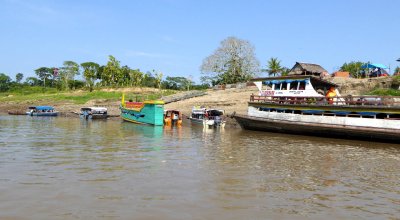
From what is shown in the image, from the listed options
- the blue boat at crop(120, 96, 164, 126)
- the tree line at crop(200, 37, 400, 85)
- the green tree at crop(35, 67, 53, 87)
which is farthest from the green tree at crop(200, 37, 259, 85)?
the green tree at crop(35, 67, 53, 87)

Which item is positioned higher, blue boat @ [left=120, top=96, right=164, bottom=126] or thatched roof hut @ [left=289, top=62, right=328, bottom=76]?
thatched roof hut @ [left=289, top=62, right=328, bottom=76]

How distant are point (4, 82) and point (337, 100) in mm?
110096

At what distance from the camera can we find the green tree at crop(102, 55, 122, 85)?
78875mm

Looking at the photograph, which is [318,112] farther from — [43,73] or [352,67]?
[43,73]

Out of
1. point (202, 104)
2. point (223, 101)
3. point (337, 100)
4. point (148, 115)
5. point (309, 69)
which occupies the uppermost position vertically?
point (309, 69)

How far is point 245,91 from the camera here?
55.9 meters

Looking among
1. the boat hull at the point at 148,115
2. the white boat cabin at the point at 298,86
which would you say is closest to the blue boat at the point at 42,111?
the boat hull at the point at 148,115

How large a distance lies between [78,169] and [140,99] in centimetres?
5111

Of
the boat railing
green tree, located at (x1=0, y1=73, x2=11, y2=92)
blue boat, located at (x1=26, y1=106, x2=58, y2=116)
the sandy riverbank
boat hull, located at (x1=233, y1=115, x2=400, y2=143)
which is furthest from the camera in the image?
green tree, located at (x1=0, y1=73, x2=11, y2=92)

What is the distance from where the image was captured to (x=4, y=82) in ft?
376

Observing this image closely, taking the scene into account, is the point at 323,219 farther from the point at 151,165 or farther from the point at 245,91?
the point at 245,91

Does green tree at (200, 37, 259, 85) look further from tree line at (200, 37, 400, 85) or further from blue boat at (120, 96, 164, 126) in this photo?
blue boat at (120, 96, 164, 126)

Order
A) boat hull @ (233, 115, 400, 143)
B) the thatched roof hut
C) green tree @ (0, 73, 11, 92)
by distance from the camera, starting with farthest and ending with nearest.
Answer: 1. green tree @ (0, 73, 11, 92)
2. the thatched roof hut
3. boat hull @ (233, 115, 400, 143)

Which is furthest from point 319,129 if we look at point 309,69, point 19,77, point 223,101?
point 19,77
